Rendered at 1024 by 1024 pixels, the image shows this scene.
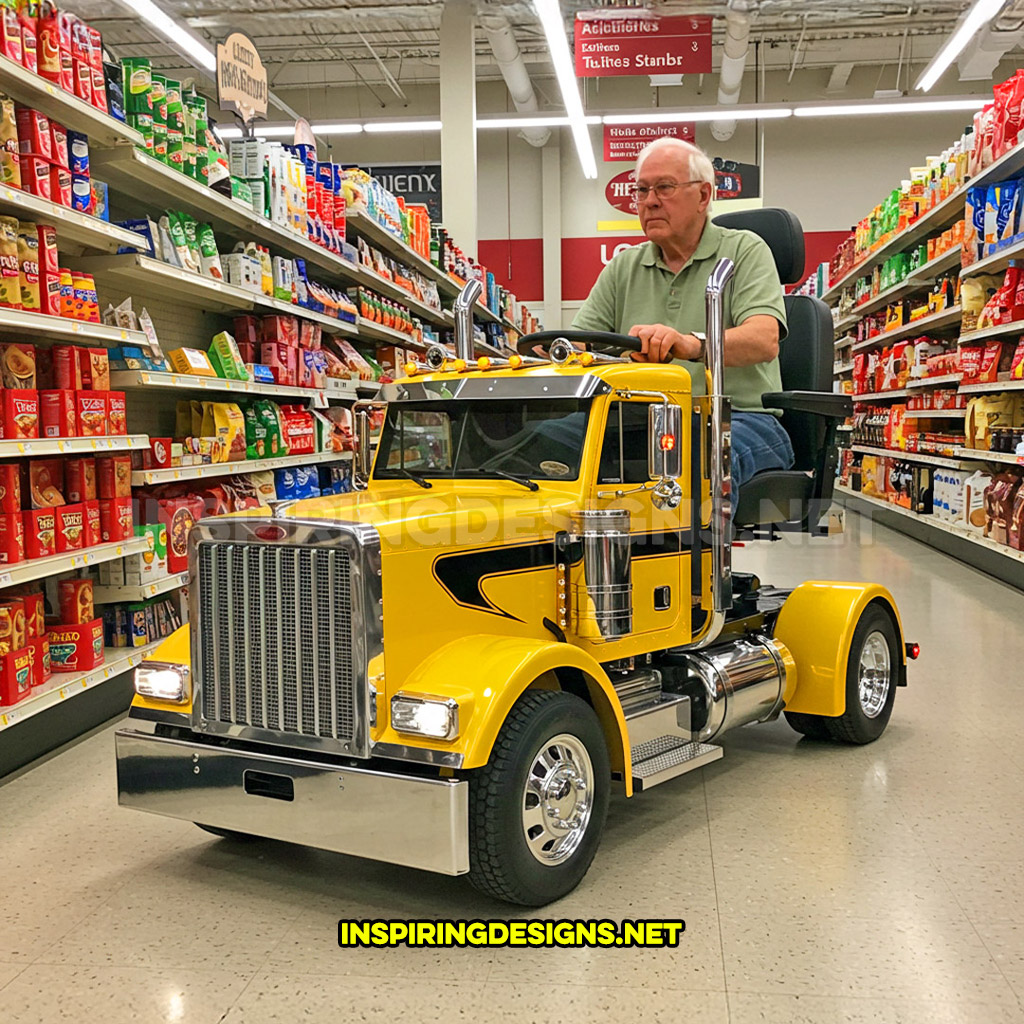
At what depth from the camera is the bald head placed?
337cm

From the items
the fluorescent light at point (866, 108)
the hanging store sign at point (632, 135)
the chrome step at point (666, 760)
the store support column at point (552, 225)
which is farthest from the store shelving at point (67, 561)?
the store support column at point (552, 225)

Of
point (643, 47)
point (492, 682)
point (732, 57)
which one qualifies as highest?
point (732, 57)

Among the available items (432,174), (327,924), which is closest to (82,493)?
(327,924)

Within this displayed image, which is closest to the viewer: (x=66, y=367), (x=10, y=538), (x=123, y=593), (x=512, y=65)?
(x=10, y=538)

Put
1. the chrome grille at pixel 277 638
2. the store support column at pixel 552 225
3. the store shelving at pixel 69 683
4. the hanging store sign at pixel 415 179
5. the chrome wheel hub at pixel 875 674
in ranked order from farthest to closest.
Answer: the store support column at pixel 552 225 → the hanging store sign at pixel 415 179 → the chrome wheel hub at pixel 875 674 → the store shelving at pixel 69 683 → the chrome grille at pixel 277 638

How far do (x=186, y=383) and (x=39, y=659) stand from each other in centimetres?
127

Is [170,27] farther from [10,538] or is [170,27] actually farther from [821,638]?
[821,638]

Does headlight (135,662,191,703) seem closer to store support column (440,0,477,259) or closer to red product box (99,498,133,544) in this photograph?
red product box (99,498,133,544)

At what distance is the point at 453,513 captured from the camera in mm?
2463

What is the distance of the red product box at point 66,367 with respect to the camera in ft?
11.5

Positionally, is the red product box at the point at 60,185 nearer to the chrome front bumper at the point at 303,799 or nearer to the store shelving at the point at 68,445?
the store shelving at the point at 68,445

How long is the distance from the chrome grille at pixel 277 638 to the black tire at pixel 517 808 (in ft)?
1.06

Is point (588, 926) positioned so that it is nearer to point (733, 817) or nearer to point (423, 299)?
point (733, 817)

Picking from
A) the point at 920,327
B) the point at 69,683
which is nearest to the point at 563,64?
the point at 920,327
